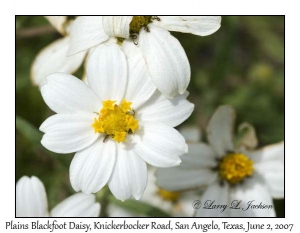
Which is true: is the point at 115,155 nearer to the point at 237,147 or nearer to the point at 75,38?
the point at 75,38

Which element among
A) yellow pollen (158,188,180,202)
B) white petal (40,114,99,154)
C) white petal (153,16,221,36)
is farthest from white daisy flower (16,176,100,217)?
white petal (153,16,221,36)

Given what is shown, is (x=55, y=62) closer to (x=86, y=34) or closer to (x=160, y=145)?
(x=86, y=34)

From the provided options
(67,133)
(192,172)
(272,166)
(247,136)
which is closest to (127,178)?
(67,133)

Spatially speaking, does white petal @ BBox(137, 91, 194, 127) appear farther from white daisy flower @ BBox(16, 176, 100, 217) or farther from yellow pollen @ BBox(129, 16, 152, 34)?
white daisy flower @ BBox(16, 176, 100, 217)

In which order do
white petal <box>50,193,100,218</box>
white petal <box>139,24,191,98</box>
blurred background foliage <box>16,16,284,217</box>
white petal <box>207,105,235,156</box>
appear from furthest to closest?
blurred background foliage <box>16,16,284,217</box>, white petal <box>207,105,235,156</box>, white petal <box>50,193,100,218</box>, white petal <box>139,24,191,98</box>
